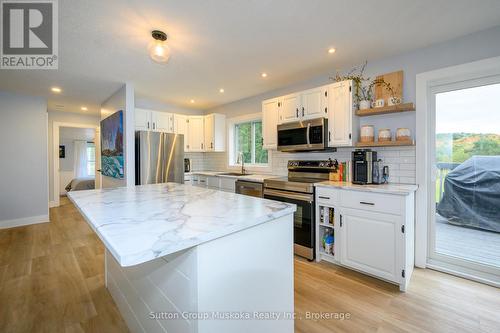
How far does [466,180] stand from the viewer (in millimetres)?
2342

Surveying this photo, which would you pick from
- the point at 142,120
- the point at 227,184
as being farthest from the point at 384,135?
the point at 142,120

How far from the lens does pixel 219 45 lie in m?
2.37

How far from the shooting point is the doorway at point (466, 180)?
2186 mm

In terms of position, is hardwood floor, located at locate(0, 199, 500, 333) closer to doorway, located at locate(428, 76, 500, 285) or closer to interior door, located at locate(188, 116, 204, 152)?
doorway, located at locate(428, 76, 500, 285)

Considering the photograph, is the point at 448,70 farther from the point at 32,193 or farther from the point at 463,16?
the point at 32,193

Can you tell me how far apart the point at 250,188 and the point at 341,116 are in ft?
5.28

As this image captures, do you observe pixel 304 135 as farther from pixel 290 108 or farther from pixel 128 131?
pixel 128 131

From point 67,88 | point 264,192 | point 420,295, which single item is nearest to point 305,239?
point 264,192

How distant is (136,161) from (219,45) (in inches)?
95.2

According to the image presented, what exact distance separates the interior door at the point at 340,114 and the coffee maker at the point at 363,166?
0.22m

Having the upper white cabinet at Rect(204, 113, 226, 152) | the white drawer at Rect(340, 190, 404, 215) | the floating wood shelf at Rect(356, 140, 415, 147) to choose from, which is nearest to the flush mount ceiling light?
the white drawer at Rect(340, 190, 404, 215)

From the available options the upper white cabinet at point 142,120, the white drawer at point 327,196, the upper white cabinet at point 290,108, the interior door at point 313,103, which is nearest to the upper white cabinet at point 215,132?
the upper white cabinet at point 142,120

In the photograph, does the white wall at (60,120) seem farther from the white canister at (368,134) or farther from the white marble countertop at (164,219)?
the white canister at (368,134)

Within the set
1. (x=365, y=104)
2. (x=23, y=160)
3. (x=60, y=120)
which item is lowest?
(x=23, y=160)
